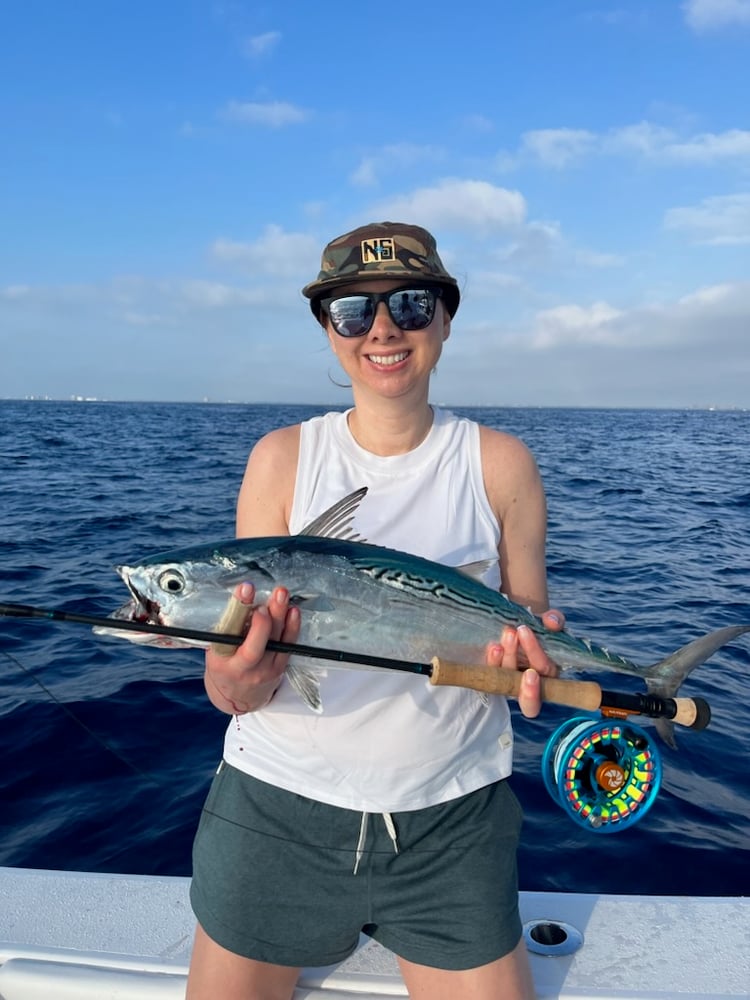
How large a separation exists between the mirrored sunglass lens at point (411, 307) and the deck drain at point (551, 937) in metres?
2.55

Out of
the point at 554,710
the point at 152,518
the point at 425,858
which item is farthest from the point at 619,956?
the point at 152,518

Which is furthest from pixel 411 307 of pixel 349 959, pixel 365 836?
pixel 349 959

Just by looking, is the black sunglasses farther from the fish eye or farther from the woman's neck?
the fish eye

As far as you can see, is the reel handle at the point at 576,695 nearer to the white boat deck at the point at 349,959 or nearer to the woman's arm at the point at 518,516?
the woman's arm at the point at 518,516

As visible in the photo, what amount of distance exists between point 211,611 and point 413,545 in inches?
34.0

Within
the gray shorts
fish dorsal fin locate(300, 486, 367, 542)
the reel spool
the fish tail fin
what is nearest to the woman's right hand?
fish dorsal fin locate(300, 486, 367, 542)

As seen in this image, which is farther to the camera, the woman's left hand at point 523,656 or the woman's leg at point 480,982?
the woman's left hand at point 523,656

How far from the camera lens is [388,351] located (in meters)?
3.03

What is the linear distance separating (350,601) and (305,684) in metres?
0.34

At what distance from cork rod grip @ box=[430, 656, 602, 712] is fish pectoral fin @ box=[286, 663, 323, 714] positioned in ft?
1.32

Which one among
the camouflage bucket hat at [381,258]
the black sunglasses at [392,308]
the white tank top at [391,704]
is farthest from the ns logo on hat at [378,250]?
the white tank top at [391,704]

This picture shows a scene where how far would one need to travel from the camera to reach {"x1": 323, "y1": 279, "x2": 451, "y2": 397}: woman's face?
9.92 feet

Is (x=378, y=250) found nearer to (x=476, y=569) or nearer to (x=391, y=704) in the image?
(x=476, y=569)

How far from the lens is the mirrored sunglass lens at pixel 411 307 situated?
9.90ft
